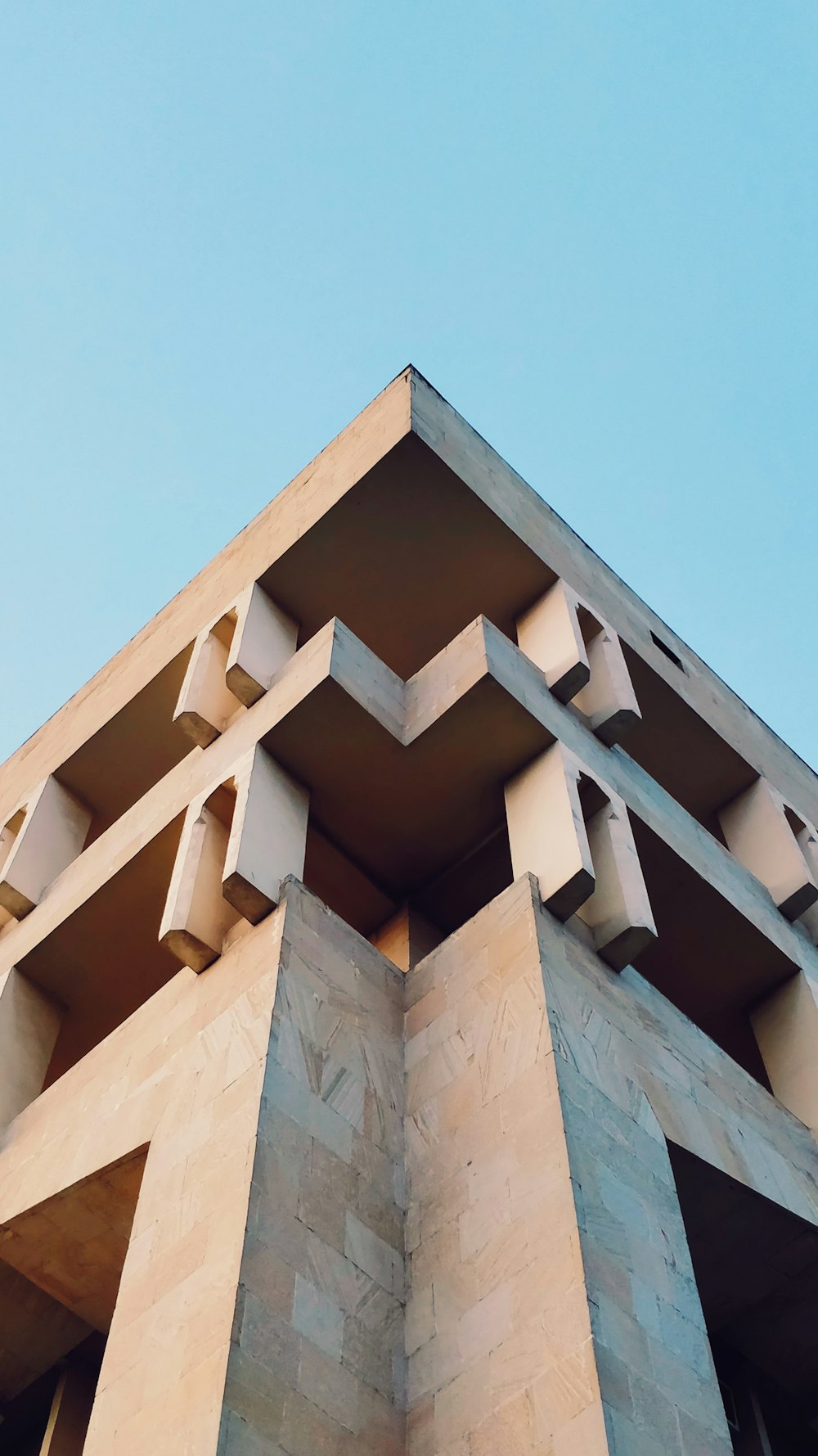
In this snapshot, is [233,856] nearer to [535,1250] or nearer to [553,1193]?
[553,1193]

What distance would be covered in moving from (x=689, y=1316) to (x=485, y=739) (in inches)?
250

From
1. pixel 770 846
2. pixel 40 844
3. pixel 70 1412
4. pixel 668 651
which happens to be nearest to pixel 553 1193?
pixel 70 1412

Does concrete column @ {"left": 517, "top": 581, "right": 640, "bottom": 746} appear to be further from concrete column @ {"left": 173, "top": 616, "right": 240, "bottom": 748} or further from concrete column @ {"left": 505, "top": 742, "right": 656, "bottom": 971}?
concrete column @ {"left": 173, "top": 616, "right": 240, "bottom": 748}

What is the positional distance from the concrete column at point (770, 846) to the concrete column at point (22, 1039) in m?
9.13

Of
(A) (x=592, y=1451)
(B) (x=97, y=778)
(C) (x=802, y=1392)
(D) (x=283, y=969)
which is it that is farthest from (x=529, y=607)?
(A) (x=592, y=1451)

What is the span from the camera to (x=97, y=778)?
67.3ft

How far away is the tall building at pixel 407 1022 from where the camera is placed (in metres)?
8.96

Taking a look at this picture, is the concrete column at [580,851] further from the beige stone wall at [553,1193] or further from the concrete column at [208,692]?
the concrete column at [208,692]

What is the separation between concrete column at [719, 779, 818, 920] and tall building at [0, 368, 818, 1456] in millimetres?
63

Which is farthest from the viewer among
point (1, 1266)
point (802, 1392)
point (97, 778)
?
point (97, 778)

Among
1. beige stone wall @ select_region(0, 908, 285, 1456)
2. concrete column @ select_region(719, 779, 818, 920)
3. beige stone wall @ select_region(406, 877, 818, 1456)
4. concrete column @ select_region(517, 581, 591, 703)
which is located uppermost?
beige stone wall @ select_region(0, 908, 285, 1456)

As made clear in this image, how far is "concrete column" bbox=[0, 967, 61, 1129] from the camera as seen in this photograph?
15094mm

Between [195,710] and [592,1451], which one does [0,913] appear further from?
[592,1451]

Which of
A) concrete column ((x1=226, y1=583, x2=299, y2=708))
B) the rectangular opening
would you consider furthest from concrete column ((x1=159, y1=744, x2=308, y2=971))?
the rectangular opening
